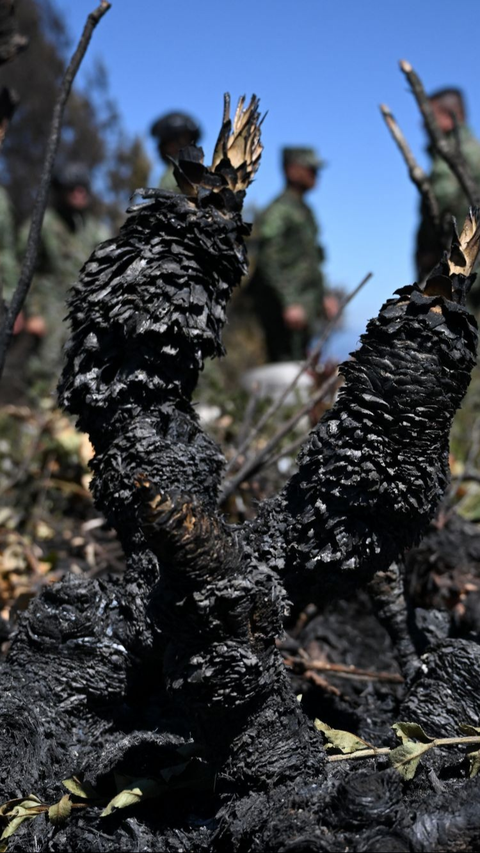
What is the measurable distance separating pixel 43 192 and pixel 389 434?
46.6 inches

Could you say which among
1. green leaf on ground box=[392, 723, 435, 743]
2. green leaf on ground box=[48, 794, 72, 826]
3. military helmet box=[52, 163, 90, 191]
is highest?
military helmet box=[52, 163, 90, 191]

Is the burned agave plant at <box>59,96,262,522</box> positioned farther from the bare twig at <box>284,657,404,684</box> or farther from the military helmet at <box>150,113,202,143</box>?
the military helmet at <box>150,113,202,143</box>

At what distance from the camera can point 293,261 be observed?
31.3 ft

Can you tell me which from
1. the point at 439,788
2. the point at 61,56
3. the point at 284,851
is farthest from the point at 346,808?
the point at 61,56

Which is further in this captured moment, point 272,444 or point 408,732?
point 272,444

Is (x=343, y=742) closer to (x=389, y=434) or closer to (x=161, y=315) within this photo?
(x=389, y=434)

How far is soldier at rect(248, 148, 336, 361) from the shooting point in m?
9.41

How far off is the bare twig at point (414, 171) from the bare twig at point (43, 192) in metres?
1.23

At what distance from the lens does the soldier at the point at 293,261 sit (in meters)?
9.41

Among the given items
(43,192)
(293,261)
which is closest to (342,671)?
(43,192)

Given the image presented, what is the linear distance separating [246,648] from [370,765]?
35 cm

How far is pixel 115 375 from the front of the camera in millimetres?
1621

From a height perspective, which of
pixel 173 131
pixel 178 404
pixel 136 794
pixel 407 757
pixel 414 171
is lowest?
pixel 407 757

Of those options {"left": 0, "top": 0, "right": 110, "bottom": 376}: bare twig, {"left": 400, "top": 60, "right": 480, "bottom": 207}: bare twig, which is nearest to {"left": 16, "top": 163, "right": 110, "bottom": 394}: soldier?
{"left": 400, "top": 60, "right": 480, "bottom": 207}: bare twig
